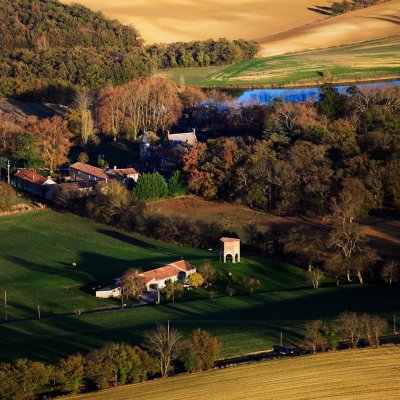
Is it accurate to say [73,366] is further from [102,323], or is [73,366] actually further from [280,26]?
[280,26]

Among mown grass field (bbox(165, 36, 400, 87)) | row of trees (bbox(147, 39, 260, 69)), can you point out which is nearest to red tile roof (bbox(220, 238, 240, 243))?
mown grass field (bbox(165, 36, 400, 87))

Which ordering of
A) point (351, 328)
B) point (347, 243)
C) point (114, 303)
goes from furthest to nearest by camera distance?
point (347, 243) → point (114, 303) → point (351, 328)

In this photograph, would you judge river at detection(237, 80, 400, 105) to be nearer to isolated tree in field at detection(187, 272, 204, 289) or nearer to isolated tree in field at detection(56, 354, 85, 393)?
isolated tree in field at detection(187, 272, 204, 289)

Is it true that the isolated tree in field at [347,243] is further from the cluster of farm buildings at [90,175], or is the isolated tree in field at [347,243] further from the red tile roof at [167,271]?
the cluster of farm buildings at [90,175]

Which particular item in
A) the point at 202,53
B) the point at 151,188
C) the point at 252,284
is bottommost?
the point at 252,284

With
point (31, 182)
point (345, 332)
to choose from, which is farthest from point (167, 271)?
point (31, 182)

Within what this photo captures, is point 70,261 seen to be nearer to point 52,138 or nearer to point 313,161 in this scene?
point 313,161

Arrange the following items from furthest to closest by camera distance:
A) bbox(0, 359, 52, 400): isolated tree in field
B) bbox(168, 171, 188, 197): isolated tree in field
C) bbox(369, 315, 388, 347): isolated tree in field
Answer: bbox(168, 171, 188, 197): isolated tree in field, bbox(369, 315, 388, 347): isolated tree in field, bbox(0, 359, 52, 400): isolated tree in field

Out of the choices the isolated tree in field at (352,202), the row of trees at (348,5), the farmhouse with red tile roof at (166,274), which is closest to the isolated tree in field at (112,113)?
the isolated tree in field at (352,202)

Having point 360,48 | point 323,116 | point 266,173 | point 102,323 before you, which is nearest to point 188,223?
point 266,173
